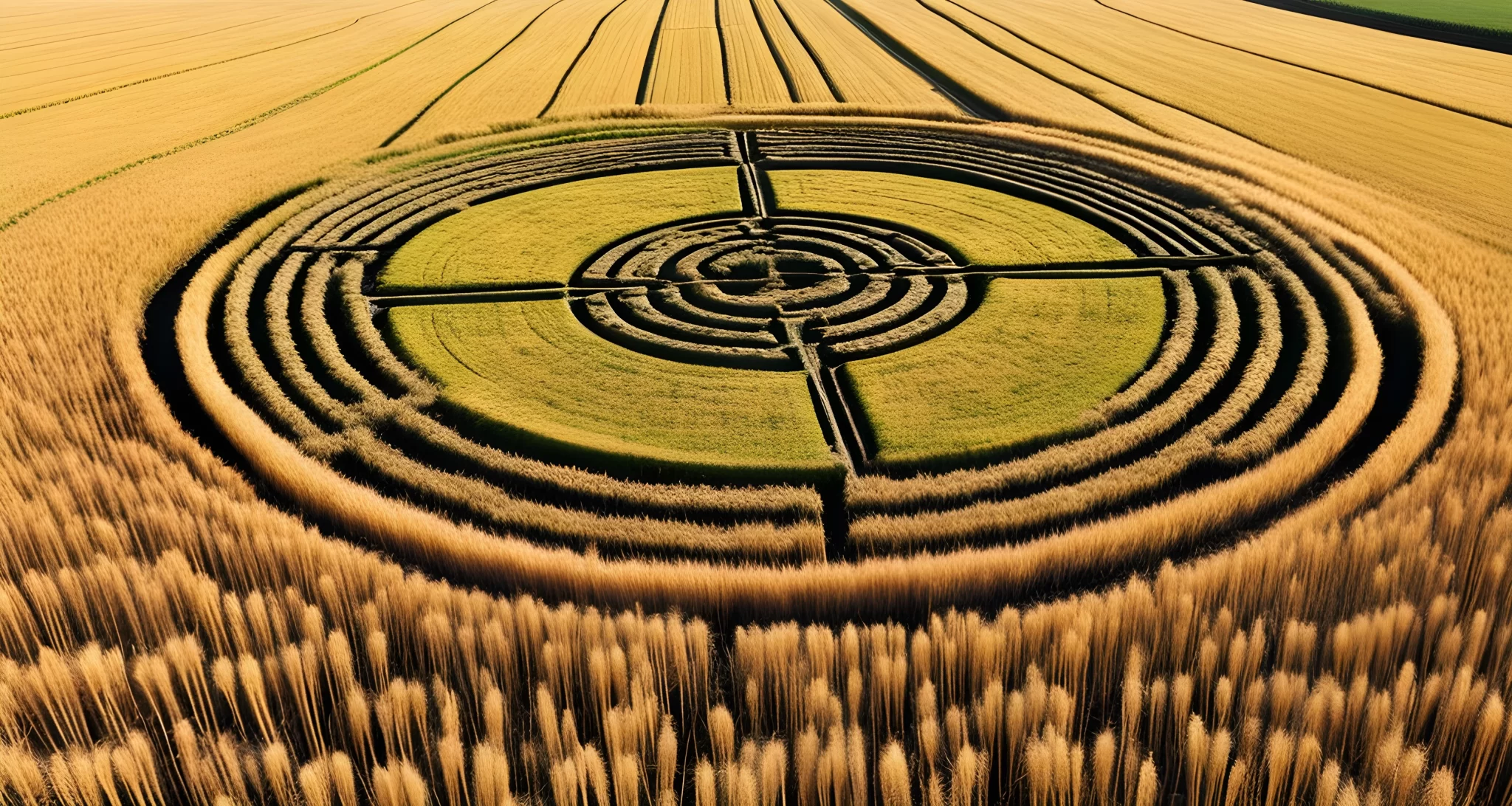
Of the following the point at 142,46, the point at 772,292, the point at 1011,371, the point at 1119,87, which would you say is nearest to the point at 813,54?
the point at 1119,87

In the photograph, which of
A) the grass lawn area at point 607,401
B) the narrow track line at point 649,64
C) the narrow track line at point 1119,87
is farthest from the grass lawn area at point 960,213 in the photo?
the narrow track line at point 649,64

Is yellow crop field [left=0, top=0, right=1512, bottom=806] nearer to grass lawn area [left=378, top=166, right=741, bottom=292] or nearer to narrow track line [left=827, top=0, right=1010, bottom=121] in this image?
grass lawn area [left=378, top=166, right=741, bottom=292]

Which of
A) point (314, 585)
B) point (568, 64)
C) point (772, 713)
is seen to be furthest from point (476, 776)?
point (568, 64)

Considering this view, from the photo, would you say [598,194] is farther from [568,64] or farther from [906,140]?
[568,64]

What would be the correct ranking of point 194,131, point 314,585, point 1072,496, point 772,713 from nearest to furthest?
point 772,713 → point 314,585 → point 1072,496 → point 194,131

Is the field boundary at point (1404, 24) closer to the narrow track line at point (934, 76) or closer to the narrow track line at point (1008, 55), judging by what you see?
the narrow track line at point (1008, 55)

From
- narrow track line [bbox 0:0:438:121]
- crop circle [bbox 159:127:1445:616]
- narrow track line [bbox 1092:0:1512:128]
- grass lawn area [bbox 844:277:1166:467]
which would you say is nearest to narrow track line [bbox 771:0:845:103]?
crop circle [bbox 159:127:1445:616]
